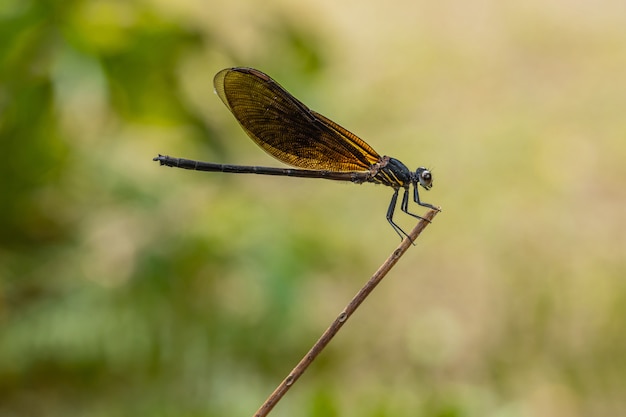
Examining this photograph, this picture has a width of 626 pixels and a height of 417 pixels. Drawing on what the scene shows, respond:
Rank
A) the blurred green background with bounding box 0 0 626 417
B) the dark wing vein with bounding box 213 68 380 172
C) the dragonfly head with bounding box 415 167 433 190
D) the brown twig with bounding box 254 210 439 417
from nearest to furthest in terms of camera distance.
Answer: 1. the brown twig with bounding box 254 210 439 417
2. the dragonfly head with bounding box 415 167 433 190
3. the dark wing vein with bounding box 213 68 380 172
4. the blurred green background with bounding box 0 0 626 417

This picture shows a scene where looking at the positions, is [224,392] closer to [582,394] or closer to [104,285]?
[104,285]

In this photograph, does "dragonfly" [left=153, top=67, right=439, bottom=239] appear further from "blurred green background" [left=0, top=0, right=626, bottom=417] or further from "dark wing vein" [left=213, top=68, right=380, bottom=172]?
"blurred green background" [left=0, top=0, right=626, bottom=417]

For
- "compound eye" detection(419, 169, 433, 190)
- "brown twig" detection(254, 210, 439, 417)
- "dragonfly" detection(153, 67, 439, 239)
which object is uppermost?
"compound eye" detection(419, 169, 433, 190)

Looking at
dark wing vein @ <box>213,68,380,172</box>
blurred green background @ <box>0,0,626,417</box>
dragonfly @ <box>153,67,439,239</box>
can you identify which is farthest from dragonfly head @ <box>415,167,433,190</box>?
blurred green background @ <box>0,0,626,417</box>


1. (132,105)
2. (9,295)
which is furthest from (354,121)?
(9,295)

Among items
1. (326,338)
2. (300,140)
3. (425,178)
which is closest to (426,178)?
(425,178)

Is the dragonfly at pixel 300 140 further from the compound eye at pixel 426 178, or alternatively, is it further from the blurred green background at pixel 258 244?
the blurred green background at pixel 258 244

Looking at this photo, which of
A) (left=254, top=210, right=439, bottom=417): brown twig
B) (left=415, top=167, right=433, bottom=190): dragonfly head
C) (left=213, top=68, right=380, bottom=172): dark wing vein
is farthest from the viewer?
(left=213, top=68, right=380, bottom=172): dark wing vein
